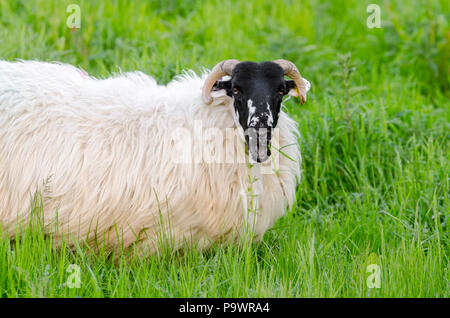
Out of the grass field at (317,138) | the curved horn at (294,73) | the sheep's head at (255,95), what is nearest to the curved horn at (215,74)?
the sheep's head at (255,95)

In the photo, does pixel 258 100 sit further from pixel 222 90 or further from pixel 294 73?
pixel 294 73

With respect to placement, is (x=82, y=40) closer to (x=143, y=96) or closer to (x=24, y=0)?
(x=24, y=0)

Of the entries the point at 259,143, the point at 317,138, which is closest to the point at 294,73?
the point at 259,143

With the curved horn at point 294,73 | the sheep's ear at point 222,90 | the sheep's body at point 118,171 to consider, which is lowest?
the sheep's body at point 118,171

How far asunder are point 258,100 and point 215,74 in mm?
429

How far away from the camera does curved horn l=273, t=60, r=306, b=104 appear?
425 centimetres

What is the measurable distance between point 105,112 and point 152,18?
11.9 feet

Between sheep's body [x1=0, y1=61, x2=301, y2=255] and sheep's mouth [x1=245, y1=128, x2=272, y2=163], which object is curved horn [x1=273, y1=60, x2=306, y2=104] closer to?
sheep's body [x1=0, y1=61, x2=301, y2=255]

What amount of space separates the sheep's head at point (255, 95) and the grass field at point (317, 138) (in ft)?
2.46

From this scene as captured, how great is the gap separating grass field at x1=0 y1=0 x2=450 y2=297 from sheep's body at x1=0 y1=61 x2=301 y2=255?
174 millimetres

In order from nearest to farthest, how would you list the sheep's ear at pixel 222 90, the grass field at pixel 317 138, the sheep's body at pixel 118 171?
the grass field at pixel 317 138 → the sheep's body at pixel 118 171 → the sheep's ear at pixel 222 90

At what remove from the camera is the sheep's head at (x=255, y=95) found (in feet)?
12.9

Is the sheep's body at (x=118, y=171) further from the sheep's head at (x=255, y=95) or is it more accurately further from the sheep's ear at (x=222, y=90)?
the sheep's head at (x=255, y=95)

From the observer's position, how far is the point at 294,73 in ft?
14.1
